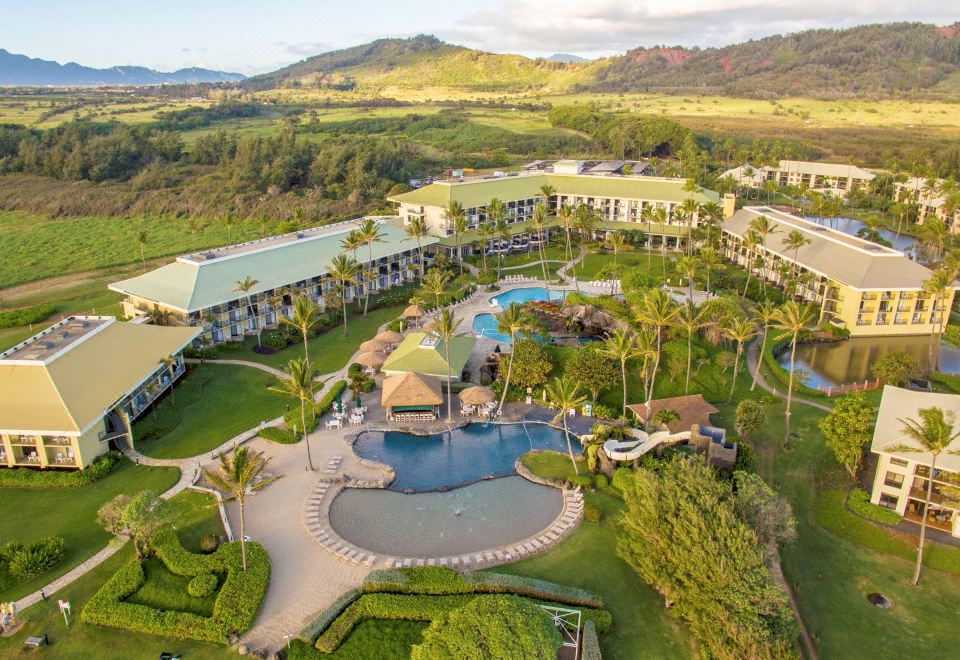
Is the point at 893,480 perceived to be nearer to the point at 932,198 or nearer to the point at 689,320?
the point at 689,320

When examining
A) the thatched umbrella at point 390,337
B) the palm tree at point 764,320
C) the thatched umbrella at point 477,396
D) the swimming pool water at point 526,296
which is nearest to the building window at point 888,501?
the palm tree at point 764,320

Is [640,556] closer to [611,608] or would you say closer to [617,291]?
[611,608]

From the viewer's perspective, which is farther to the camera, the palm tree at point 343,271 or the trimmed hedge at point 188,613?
the palm tree at point 343,271

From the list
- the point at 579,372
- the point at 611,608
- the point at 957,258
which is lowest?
the point at 611,608

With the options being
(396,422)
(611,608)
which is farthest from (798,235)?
(611,608)

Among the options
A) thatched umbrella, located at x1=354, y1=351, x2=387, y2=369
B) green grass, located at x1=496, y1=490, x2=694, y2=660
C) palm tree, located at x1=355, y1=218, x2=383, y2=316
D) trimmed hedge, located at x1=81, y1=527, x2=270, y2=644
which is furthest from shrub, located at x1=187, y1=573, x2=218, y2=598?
palm tree, located at x1=355, y1=218, x2=383, y2=316

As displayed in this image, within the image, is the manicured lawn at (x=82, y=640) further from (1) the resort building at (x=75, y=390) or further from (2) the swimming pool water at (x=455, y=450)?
(2) the swimming pool water at (x=455, y=450)

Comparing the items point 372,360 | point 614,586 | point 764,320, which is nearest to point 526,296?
point 372,360
